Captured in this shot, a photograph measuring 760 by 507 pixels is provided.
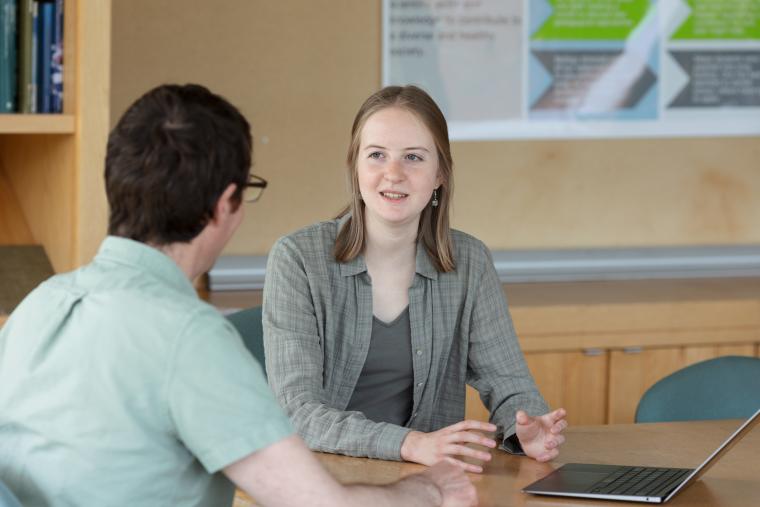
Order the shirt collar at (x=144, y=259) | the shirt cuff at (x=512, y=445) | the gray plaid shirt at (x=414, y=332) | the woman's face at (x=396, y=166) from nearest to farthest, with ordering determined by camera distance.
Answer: the shirt collar at (x=144, y=259) → the shirt cuff at (x=512, y=445) → the gray plaid shirt at (x=414, y=332) → the woman's face at (x=396, y=166)

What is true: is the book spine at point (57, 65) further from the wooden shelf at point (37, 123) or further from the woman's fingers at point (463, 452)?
the woman's fingers at point (463, 452)

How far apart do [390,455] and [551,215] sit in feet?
7.35

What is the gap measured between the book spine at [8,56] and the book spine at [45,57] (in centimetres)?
6

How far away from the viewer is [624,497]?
1977 millimetres

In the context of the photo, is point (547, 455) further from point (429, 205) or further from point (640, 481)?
point (429, 205)

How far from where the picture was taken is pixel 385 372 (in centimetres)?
262

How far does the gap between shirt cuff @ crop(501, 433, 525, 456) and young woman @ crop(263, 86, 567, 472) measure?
0.12 metres

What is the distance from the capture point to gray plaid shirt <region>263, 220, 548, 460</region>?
246 cm

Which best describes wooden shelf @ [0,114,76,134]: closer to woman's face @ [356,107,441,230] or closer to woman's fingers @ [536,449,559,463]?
woman's face @ [356,107,441,230]

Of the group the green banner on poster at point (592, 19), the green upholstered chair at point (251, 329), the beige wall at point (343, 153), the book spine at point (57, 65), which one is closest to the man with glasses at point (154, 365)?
the green upholstered chair at point (251, 329)

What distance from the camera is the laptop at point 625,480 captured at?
1989mm

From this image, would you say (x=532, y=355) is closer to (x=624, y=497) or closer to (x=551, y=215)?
(x=551, y=215)

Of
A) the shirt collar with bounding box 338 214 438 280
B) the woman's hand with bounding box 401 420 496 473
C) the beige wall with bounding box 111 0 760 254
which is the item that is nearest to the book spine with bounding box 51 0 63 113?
the shirt collar with bounding box 338 214 438 280

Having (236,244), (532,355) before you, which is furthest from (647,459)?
(236,244)
